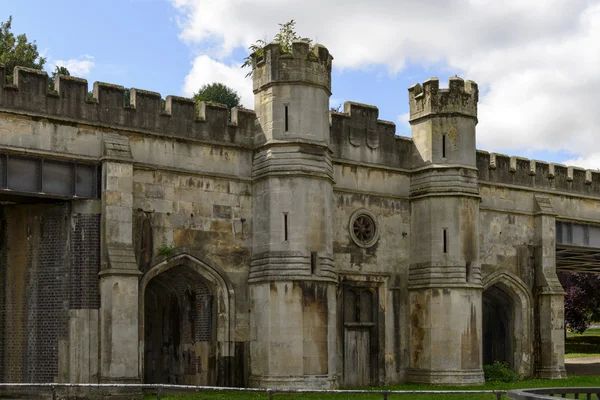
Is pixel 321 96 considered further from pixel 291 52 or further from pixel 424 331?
pixel 424 331

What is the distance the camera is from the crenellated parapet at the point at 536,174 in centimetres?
2986

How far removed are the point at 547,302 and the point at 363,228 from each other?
732 centimetres

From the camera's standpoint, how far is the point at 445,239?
27156mm

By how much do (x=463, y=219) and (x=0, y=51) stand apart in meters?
27.1

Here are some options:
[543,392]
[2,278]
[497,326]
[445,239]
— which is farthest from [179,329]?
[543,392]

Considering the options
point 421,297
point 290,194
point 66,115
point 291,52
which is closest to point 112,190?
point 66,115

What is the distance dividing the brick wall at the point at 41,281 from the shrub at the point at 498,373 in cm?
1267

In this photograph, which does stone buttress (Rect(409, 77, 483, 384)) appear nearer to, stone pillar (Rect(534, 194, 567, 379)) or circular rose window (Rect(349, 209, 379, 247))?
circular rose window (Rect(349, 209, 379, 247))

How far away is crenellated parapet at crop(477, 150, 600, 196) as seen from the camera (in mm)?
29862

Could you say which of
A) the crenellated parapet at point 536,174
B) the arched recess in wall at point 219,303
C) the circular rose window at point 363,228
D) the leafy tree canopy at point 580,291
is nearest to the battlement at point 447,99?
the crenellated parapet at point 536,174

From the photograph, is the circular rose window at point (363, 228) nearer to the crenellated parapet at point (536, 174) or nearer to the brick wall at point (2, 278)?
the crenellated parapet at point (536, 174)

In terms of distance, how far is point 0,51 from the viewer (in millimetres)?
45250

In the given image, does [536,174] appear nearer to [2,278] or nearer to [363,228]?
[363,228]

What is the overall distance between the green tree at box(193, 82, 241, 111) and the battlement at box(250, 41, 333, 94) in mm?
40027
